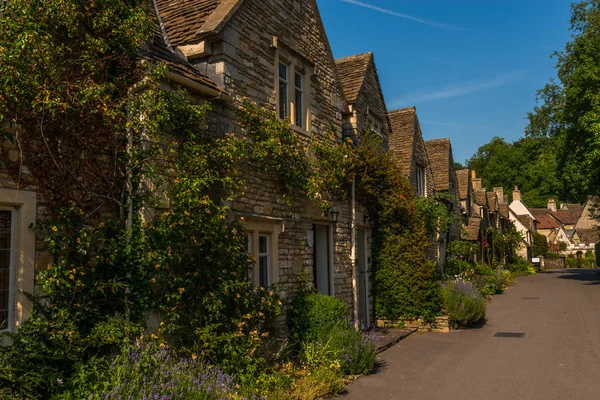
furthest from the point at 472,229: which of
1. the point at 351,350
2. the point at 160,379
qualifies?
the point at 160,379

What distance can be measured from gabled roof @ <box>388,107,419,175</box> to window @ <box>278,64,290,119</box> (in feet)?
31.0

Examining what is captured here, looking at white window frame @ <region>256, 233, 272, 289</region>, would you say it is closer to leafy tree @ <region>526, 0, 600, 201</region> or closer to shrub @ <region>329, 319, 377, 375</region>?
shrub @ <region>329, 319, 377, 375</region>

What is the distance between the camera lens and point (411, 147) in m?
20.4

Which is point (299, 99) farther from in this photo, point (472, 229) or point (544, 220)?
point (544, 220)

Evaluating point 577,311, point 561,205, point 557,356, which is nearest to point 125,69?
point 557,356

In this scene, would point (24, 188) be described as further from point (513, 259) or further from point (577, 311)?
point (513, 259)

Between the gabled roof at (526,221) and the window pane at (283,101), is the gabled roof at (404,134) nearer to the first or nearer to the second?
the window pane at (283,101)

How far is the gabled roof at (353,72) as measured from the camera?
1509 cm

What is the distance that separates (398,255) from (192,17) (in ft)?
27.6

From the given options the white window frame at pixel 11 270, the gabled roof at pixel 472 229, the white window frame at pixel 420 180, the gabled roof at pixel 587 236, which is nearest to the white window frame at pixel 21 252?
the white window frame at pixel 11 270

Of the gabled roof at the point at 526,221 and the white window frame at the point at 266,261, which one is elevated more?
the gabled roof at the point at 526,221

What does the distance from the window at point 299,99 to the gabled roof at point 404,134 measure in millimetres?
8755

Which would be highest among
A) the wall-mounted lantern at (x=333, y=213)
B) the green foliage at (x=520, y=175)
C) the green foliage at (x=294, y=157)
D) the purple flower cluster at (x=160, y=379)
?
the green foliage at (x=520, y=175)

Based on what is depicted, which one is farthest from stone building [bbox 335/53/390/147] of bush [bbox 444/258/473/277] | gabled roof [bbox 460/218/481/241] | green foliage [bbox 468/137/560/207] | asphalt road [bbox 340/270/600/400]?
green foliage [bbox 468/137/560/207]
